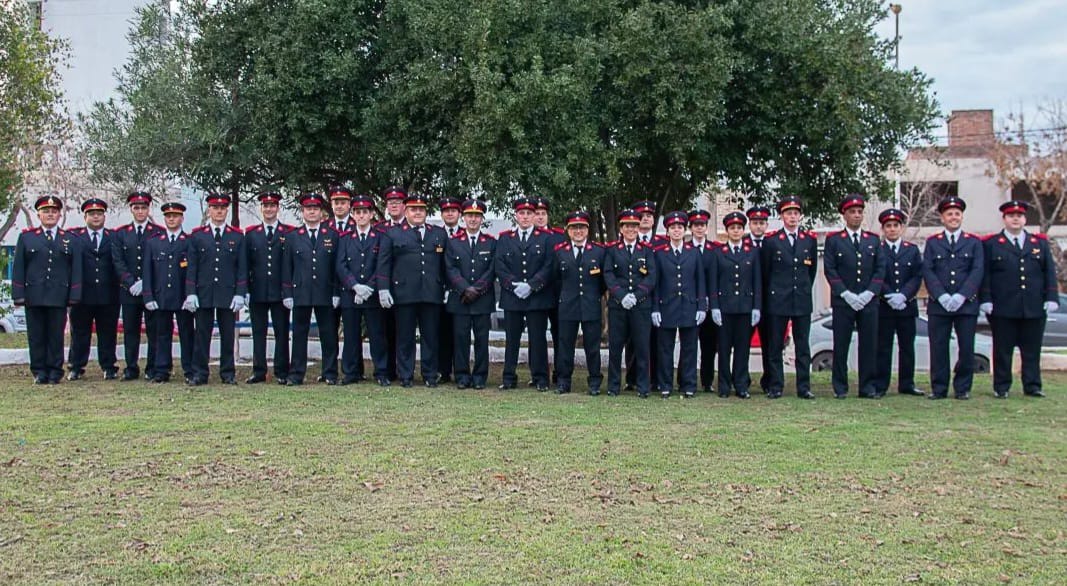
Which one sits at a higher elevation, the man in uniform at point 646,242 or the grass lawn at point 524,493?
the man in uniform at point 646,242

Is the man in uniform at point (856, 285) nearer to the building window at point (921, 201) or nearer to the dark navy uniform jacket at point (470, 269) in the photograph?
the dark navy uniform jacket at point (470, 269)

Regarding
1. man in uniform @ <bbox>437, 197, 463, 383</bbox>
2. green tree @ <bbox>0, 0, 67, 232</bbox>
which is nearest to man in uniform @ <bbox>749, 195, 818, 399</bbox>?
man in uniform @ <bbox>437, 197, 463, 383</bbox>

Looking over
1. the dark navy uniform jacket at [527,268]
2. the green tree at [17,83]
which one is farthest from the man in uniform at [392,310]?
the green tree at [17,83]

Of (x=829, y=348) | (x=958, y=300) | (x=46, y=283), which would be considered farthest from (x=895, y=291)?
(x=46, y=283)

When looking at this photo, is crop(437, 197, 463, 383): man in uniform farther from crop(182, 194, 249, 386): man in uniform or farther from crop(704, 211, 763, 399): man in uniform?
crop(704, 211, 763, 399): man in uniform

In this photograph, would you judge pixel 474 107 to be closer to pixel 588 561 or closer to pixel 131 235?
pixel 131 235

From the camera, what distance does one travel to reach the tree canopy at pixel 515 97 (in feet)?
39.0

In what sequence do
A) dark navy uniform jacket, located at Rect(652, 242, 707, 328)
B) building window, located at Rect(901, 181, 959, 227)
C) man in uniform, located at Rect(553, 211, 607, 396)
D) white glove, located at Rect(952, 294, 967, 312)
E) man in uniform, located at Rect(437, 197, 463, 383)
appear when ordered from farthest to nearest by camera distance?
building window, located at Rect(901, 181, 959, 227) → man in uniform, located at Rect(437, 197, 463, 383) → man in uniform, located at Rect(553, 211, 607, 396) → dark navy uniform jacket, located at Rect(652, 242, 707, 328) → white glove, located at Rect(952, 294, 967, 312)

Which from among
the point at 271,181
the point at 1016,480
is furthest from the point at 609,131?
the point at 1016,480

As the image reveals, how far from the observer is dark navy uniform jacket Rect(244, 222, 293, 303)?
10617mm

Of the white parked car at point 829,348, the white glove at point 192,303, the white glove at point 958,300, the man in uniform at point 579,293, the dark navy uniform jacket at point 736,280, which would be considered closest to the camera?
the white glove at point 958,300

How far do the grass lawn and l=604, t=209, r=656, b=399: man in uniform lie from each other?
Answer: 1133 millimetres

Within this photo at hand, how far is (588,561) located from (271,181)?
1075 centimetres

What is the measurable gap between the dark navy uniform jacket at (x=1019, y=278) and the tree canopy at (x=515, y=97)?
2.98 m
